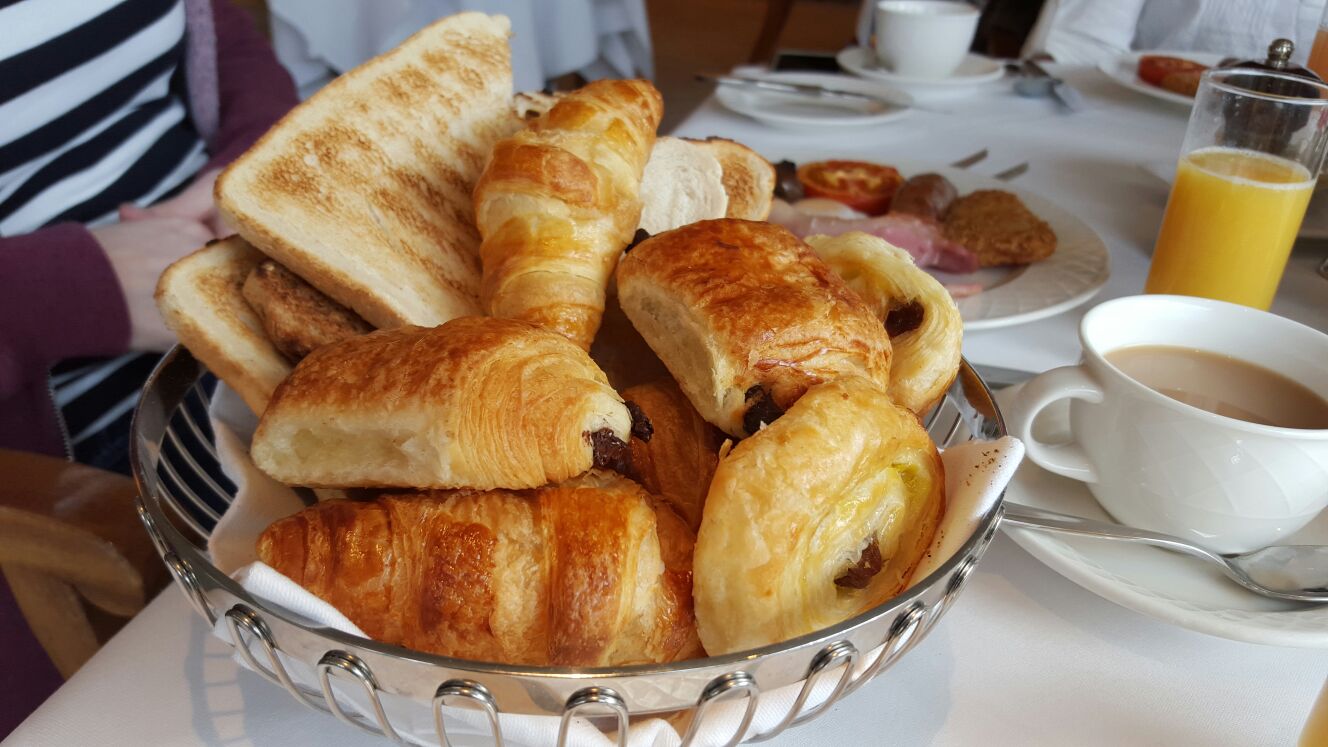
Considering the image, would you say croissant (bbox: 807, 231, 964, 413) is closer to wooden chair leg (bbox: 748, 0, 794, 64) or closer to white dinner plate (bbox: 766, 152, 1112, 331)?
white dinner plate (bbox: 766, 152, 1112, 331)

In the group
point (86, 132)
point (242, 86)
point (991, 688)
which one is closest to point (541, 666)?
point (991, 688)

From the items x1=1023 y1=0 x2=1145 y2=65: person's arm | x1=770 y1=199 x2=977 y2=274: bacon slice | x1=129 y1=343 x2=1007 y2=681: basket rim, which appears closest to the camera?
x1=129 y1=343 x2=1007 y2=681: basket rim

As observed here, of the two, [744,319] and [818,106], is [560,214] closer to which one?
[744,319]

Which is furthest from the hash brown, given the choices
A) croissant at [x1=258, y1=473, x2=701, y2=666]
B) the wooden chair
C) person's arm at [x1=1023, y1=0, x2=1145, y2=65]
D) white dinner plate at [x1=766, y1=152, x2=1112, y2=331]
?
person's arm at [x1=1023, y1=0, x2=1145, y2=65]

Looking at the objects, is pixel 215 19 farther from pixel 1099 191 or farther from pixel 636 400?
pixel 1099 191

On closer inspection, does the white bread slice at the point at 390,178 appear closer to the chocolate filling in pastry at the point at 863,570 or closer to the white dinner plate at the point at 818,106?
the chocolate filling in pastry at the point at 863,570

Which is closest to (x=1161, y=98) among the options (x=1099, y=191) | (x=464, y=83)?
(x=1099, y=191)
